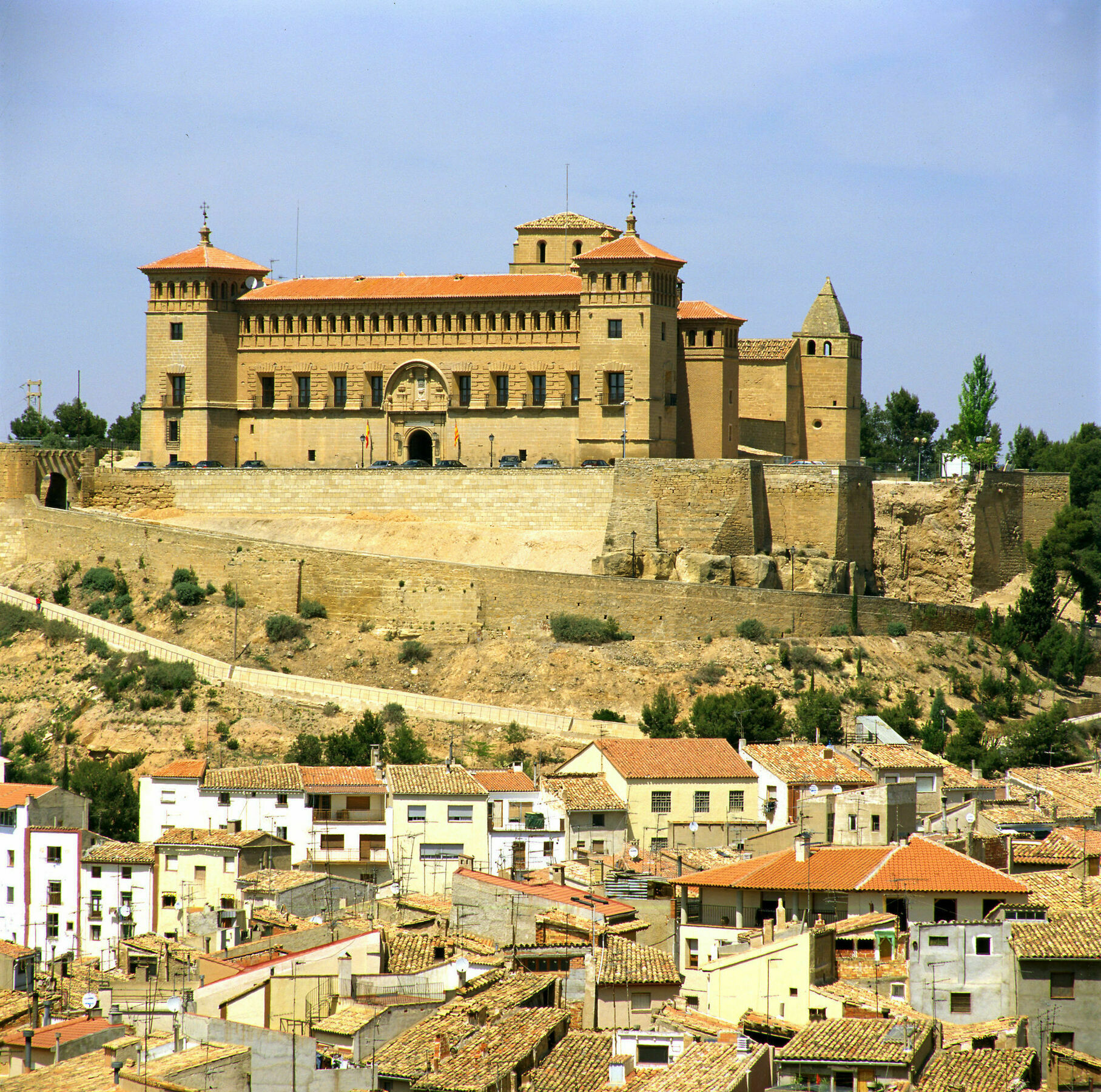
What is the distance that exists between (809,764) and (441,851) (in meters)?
8.00

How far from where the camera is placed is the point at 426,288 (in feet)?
219

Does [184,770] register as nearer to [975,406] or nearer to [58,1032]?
[58,1032]

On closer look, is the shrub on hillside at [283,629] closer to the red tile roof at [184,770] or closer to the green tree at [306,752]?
the green tree at [306,752]

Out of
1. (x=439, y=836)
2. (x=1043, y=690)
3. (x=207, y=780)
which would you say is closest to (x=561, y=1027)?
(x=439, y=836)

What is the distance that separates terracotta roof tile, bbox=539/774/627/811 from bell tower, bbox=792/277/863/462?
27.9m

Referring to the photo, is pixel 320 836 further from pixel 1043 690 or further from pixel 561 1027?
pixel 1043 690

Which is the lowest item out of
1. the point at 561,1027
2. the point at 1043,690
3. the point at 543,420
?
the point at 561,1027

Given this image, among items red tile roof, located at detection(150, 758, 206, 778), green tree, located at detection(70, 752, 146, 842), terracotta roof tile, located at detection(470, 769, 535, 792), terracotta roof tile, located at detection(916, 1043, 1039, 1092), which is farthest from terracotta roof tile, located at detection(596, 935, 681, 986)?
green tree, located at detection(70, 752, 146, 842)

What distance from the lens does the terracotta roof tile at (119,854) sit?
36.9m

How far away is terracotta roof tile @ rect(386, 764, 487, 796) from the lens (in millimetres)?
38250

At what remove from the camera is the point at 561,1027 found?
2488 centimetres

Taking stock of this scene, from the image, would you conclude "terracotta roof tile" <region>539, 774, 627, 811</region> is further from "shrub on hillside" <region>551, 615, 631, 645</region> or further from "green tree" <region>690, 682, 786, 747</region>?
"shrub on hillside" <region>551, 615, 631, 645</region>

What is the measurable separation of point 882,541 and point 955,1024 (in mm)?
38829

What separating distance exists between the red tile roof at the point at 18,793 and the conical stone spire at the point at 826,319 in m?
34.4
